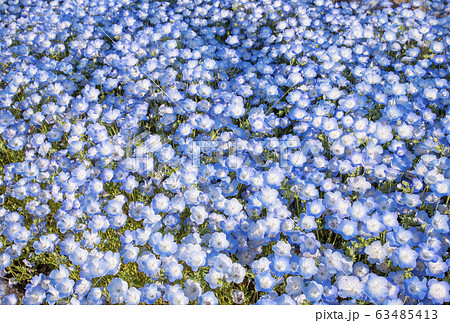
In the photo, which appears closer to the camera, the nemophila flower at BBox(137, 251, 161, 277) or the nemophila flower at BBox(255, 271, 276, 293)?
the nemophila flower at BBox(255, 271, 276, 293)

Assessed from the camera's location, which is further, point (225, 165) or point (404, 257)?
point (225, 165)

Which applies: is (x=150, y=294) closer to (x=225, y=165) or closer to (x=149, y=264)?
(x=149, y=264)

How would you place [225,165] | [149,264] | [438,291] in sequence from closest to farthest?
1. [438,291]
2. [149,264]
3. [225,165]

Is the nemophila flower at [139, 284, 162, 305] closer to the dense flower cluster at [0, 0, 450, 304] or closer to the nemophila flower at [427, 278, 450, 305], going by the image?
the dense flower cluster at [0, 0, 450, 304]

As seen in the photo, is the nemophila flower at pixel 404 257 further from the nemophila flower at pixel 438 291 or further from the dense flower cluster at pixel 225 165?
the nemophila flower at pixel 438 291

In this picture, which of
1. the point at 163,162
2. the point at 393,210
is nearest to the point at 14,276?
the point at 163,162

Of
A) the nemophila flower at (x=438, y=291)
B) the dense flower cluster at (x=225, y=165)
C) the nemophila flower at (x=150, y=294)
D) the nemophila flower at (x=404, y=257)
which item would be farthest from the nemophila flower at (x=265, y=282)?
the nemophila flower at (x=438, y=291)

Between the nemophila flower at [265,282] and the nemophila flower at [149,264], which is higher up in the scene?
the nemophila flower at [265,282]

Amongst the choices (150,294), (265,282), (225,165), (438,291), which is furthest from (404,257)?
(150,294)

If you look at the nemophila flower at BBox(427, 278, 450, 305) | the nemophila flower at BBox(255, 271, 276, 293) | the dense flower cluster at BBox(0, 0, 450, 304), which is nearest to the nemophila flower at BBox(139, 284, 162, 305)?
the dense flower cluster at BBox(0, 0, 450, 304)
